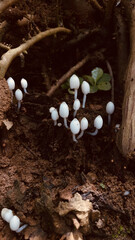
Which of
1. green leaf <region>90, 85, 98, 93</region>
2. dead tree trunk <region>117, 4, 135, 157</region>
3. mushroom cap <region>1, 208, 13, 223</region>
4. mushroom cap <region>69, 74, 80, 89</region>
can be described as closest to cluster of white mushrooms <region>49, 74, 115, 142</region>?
mushroom cap <region>69, 74, 80, 89</region>

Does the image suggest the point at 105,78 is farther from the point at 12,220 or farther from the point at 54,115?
the point at 12,220

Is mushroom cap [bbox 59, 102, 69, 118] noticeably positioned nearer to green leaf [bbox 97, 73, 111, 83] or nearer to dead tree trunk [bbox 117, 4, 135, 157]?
dead tree trunk [bbox 117, 4, 135, 157]

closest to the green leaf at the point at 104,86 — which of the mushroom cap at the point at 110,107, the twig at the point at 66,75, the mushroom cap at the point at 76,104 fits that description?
the twig at the point at 66,75

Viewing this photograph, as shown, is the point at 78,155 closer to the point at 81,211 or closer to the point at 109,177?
the point at 109,177

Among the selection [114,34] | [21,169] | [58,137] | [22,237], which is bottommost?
[22,237]

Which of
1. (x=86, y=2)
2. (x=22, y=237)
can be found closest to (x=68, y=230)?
(x=22, y=237)

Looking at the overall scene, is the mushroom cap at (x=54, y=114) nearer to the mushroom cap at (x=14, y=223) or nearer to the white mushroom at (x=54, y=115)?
the white mushroom at (x=54, y=115)
